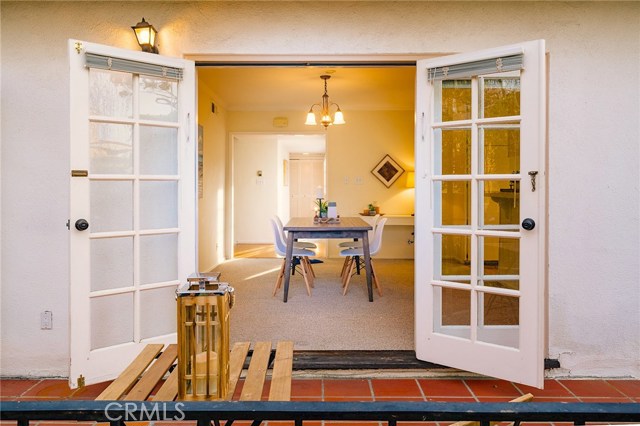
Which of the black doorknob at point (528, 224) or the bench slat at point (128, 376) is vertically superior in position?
the black doorknob at point (528, 224)

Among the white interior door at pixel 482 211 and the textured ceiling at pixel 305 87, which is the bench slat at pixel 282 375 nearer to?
the white interior door at pixel 482 211

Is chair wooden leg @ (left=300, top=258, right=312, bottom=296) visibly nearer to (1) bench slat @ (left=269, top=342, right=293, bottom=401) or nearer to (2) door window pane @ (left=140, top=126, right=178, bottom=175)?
(2) door window pane @ (left=140, top=126, right=178, bottom=175)

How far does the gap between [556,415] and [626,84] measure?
3026 mm

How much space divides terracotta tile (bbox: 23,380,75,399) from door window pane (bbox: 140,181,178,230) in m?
1.10

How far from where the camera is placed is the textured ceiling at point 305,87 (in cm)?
564

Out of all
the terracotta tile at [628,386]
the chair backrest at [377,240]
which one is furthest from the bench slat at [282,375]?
Answer: the chair backrest at [377,240]

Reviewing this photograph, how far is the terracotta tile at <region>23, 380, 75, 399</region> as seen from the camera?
2.78m

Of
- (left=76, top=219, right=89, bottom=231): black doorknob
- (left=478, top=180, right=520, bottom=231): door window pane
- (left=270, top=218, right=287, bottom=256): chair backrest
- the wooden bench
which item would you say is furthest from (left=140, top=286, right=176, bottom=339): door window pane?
(left=270, top=218, right=287, bottom=256): chair backrest

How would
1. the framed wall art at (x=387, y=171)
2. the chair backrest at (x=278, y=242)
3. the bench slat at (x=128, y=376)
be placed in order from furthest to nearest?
the framed wall art at (x=387, y=171) → the chair backrest at (x=278, y=242) → the bench slat at (x=128, y=376)

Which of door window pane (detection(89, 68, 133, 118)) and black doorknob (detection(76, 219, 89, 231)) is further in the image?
door window pane (detection(89, 68, 133, 118))

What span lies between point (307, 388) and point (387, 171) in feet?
18.4

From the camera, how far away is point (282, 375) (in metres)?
1.64

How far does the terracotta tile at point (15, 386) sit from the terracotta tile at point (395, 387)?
7.10 feet

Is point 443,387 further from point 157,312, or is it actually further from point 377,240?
point 377,240
